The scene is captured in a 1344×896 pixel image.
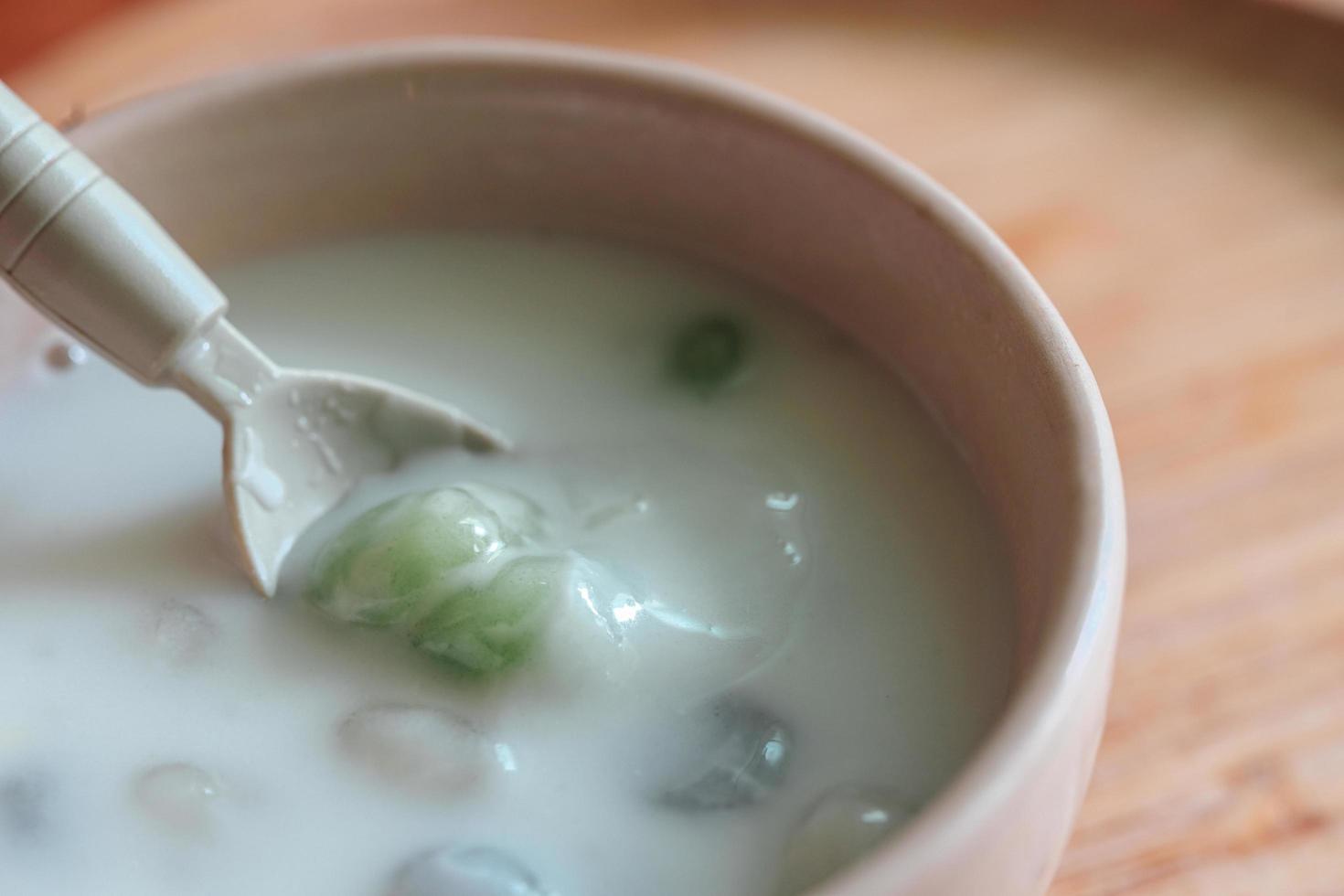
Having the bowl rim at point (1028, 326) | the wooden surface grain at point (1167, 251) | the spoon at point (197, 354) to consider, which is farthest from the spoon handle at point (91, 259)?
the wooden surface grain at point (1167, 251)

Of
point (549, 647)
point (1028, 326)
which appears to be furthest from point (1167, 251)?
point (549, 647)

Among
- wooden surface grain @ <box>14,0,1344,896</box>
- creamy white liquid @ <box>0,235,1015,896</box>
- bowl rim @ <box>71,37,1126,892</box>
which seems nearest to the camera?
bowl rim @ <box>71,37,1126,892</box>

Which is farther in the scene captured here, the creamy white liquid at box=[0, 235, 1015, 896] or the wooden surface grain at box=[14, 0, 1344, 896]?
the wooden surface grain at box=[14, 0, 1344, 896]

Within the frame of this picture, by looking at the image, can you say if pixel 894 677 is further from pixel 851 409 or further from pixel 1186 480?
pixel 1186 480

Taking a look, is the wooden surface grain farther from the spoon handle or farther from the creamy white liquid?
the spoon handle

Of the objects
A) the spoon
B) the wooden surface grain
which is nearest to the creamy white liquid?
the spoon
